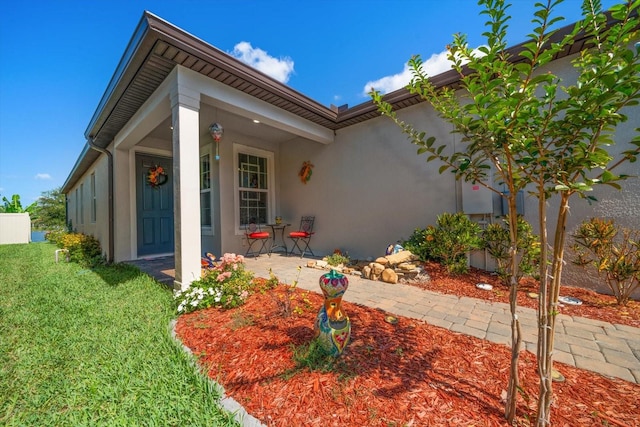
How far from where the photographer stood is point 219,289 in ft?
9.39

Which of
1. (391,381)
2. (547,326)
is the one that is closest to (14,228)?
(391,381)

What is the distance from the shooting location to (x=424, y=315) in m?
2.43

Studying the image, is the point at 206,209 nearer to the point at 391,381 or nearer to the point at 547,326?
the point at 391,381

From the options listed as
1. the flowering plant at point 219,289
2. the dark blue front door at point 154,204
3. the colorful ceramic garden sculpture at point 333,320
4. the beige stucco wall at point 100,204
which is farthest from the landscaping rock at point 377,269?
the beige stucco wall at point 100,204

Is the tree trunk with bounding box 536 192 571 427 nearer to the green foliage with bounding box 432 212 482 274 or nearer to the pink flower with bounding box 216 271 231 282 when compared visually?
the green foliage with bounding box 432 212 482 274

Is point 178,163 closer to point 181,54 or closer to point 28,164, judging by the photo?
point 181,54

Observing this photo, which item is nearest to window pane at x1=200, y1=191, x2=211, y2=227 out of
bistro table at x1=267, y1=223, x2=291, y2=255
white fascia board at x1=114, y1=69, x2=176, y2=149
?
bistro table at x1=267, y1=223, x2=291, y2=255

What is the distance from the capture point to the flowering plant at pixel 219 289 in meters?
2.69

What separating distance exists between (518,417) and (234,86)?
4.35m

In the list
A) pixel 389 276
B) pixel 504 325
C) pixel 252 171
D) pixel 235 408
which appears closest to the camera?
pixel 235 408

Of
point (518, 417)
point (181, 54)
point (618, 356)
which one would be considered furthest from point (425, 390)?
point (181, 54)

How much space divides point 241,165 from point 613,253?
6515 mm

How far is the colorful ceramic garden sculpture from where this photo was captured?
1714 millimetres

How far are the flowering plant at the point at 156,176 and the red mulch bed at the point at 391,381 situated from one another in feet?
17.2
